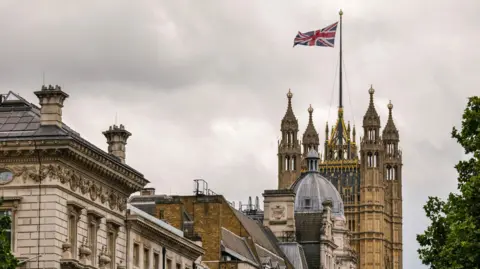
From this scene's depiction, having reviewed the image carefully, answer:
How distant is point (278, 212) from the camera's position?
151m

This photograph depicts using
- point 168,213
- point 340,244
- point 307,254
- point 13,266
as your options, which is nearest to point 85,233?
point 13,266

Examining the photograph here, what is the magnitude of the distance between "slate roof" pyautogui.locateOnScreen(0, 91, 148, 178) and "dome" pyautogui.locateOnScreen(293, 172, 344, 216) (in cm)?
9714

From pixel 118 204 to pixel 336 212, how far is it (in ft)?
312

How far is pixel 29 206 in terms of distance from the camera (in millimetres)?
72188

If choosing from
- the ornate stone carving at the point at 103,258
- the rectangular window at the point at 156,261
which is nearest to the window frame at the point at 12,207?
the ornate stone carving at the point at 103,258

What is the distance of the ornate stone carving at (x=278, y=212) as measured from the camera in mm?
150625

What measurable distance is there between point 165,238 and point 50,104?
1747cm

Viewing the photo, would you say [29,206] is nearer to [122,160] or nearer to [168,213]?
[122,160]

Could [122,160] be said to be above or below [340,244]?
below

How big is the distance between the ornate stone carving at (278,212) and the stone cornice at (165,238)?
54278 millimetres

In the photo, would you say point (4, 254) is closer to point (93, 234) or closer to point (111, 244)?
point (93, 234)

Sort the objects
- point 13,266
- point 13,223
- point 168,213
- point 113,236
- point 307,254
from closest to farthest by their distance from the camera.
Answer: point 13,266 → point 13,223 → point 113,236 → point 168,213 → point 307,254

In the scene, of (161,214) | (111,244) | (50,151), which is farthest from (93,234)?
(161,214)

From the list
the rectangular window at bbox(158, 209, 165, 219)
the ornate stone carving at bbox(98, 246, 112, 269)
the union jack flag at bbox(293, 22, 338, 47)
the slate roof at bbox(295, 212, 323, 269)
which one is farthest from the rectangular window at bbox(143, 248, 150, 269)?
the union jack flag at bbox(293, 22, 338, 47)
